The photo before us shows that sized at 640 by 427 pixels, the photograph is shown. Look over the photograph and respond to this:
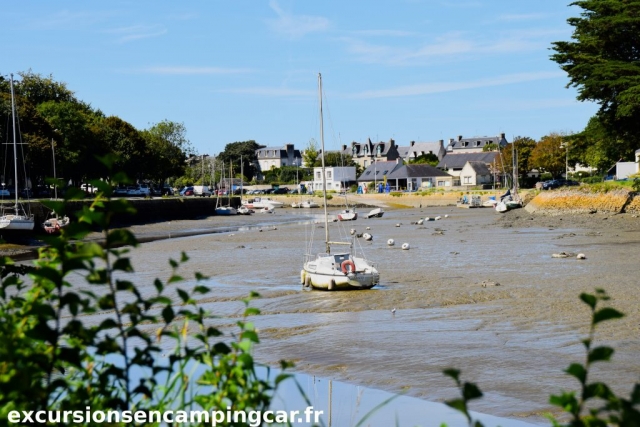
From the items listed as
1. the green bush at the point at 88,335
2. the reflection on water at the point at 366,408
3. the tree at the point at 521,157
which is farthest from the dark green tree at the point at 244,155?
the green bush at the point at 88,335

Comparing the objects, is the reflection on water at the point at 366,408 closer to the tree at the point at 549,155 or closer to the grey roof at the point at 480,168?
the tree at the point at 549,155

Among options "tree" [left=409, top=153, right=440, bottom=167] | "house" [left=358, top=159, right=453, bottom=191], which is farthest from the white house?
"tree" [left=409, top=153, right=440, bottom=167]

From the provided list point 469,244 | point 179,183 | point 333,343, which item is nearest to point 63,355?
point 333,343

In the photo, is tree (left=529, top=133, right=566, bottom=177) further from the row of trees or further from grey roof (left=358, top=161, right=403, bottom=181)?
the row of trees

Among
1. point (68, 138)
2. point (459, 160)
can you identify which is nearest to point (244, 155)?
point (459, 160)

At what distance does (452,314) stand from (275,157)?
16999 cm

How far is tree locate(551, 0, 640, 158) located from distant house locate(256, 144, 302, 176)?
438ft

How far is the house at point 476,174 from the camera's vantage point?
127125 millimetres

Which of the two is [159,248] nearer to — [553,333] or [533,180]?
[553,333]

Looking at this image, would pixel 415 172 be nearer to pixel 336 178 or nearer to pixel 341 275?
pixel 336 178

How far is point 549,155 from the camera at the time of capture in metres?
→ 111

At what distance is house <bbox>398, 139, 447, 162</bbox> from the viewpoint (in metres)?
173

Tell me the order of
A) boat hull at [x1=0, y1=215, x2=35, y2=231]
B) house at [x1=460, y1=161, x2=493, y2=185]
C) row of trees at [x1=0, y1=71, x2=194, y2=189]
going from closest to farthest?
1. boat hull at [x1=0, y1=215, x2=35, y2=231]
2. row of trees at [x1=0, y1=71, x2=194, y2=189]
3. house at [x1=460, y1=161, x2=493, y2=185]

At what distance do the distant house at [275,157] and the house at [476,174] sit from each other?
2616 inches
